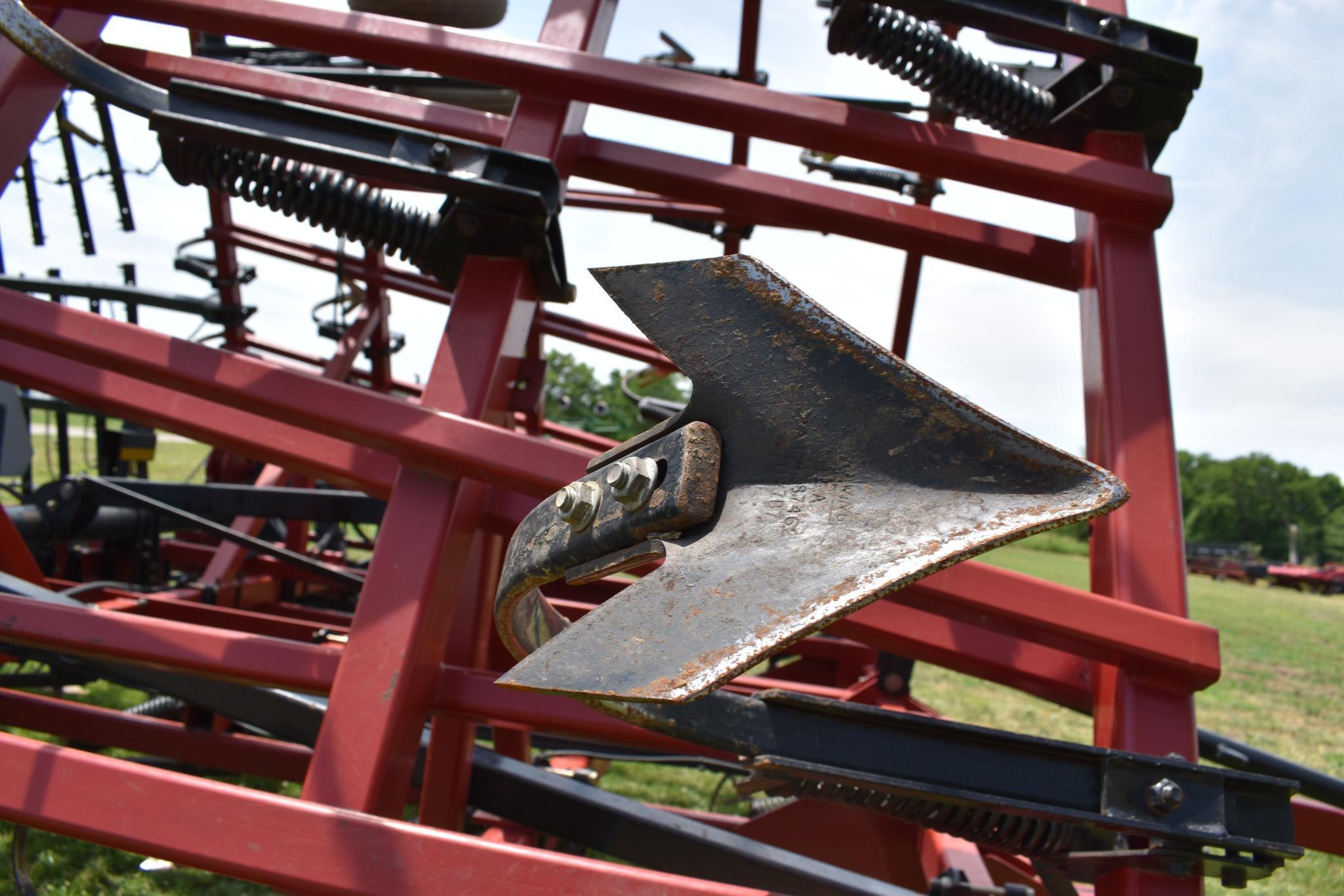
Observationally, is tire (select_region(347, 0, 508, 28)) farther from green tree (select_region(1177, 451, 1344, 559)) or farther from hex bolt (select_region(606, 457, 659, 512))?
green tree (select_region(1177, 451, 1344, 559))

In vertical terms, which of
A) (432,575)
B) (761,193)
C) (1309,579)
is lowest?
(432,575)

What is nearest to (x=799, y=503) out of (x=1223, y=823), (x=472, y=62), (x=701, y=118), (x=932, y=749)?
(x=932, y=749)

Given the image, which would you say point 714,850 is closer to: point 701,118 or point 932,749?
point 932,749

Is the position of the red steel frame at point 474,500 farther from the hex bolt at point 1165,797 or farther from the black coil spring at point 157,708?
the black coil spring at point 157,708

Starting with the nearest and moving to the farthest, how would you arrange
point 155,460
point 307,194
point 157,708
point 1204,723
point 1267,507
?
point 307,194, point 157,708, point 1204,723, point 155,460, point 1267,507

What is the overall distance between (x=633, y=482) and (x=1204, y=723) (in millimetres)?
6975

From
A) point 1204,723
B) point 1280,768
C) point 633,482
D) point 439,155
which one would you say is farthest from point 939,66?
point 1204,723

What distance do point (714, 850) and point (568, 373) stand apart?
144 feet

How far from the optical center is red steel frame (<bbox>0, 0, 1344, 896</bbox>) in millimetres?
1281

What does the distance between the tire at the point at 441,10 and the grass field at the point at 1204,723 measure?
8.41ft

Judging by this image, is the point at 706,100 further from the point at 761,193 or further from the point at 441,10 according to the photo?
the point at 441,10

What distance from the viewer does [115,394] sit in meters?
1.83

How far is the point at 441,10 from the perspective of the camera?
2602 mm

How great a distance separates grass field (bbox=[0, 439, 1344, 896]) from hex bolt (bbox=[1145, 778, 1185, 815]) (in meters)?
2.36
